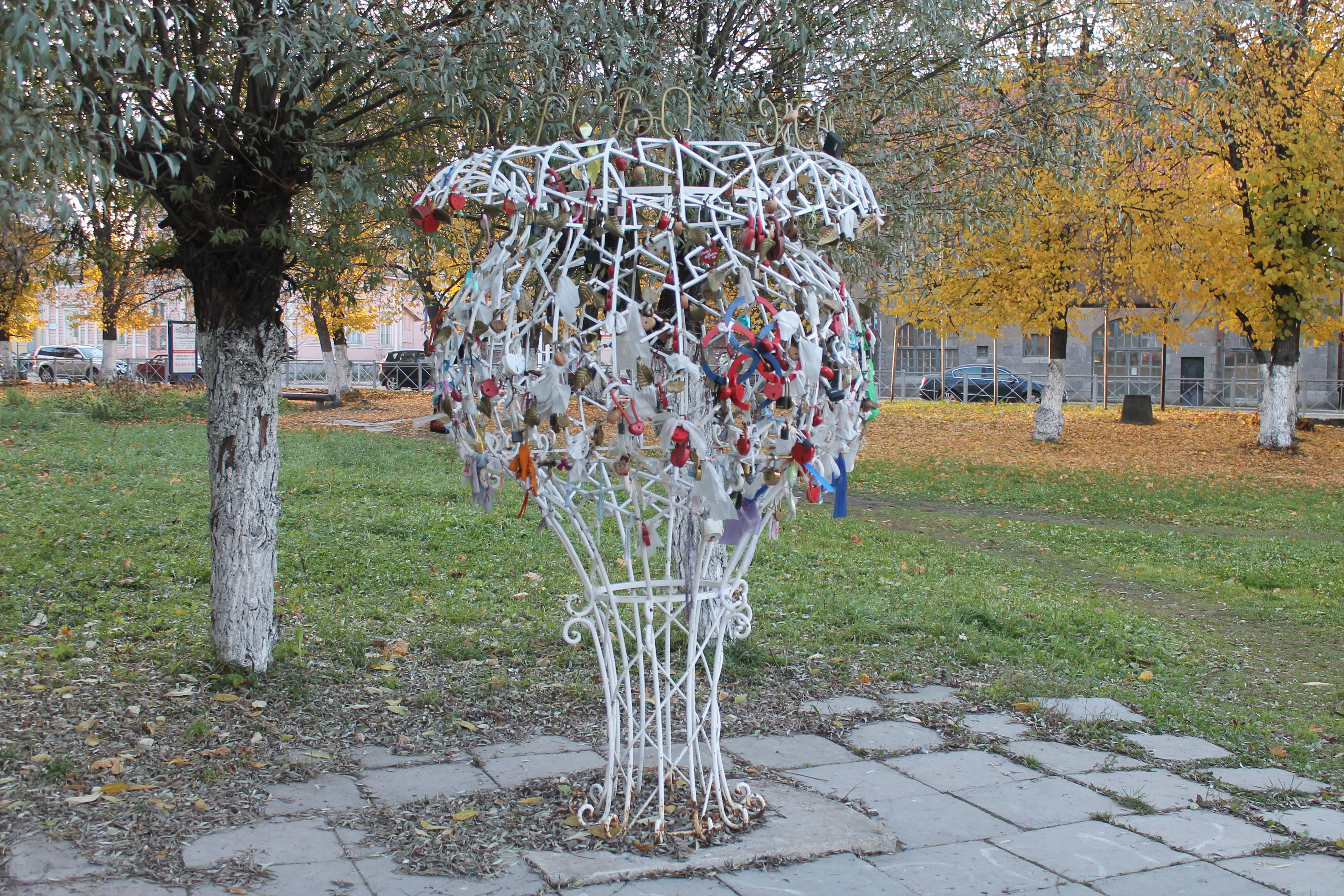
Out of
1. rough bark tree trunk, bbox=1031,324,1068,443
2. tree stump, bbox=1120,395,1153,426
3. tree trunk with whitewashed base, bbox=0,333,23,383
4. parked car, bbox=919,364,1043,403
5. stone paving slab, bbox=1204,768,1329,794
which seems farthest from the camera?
parked car, bbox=919,364,1043,403

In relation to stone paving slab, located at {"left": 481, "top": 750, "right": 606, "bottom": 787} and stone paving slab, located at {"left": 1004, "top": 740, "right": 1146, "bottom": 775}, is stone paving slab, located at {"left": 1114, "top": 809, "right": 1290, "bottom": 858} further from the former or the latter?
stone paving slab, located at {"left": 481, "top": 750, "right": 606, "bottom": 787}

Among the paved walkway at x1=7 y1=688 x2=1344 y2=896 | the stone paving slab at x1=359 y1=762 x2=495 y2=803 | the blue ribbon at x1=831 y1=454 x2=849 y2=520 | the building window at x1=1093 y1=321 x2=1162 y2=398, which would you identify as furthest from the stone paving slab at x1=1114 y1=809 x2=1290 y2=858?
the building window at x1=1093 y1=321 x2=1162 y2=398

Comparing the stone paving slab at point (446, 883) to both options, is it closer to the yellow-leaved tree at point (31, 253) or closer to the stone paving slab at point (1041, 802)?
the stone paving slab at point (1041, 802)


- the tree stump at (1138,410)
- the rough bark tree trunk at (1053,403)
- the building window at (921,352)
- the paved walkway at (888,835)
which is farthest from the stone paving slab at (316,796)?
the building window at (921,352)

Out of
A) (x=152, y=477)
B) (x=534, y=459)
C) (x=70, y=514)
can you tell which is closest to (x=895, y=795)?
(x=534, y=459)

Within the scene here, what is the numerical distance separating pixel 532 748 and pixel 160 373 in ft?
98.5

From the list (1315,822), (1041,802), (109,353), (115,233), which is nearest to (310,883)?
(1041,802)

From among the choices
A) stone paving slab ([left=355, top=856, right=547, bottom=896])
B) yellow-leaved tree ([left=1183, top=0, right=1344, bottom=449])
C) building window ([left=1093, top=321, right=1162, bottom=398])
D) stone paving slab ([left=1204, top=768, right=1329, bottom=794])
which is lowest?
stone paving slab ([left=1204, top=768, right=1329, bottom=794])

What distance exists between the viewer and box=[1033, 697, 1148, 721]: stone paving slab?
514 centimetres

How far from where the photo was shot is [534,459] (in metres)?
3.41

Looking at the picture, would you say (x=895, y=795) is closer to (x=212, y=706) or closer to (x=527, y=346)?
(x=527, y=346)

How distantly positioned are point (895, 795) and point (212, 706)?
297 centimetres

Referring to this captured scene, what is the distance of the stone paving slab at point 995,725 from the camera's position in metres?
4.91

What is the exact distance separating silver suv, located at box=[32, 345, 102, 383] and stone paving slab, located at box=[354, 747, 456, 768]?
31.6m
